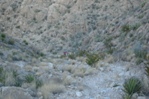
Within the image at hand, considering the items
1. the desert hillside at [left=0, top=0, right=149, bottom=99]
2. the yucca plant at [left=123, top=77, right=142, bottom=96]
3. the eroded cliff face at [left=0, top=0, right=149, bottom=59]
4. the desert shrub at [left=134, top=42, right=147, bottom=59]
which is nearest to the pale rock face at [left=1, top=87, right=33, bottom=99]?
the desert hillside at [left=0, top=0, right=149, bottom=99]

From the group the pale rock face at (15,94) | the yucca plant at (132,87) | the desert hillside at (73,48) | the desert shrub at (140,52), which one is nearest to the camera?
the pale rock face at (15,94)

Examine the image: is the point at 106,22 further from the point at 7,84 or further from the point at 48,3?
the point at 7,84

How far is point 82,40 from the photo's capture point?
31.3 meters

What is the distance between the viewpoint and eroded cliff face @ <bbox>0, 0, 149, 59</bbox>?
31608 mm

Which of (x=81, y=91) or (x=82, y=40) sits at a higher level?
(x=81, y=91)

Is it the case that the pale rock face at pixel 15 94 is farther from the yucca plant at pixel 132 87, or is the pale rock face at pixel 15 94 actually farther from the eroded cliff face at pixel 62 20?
the eroded cliff face at pixel 62 20

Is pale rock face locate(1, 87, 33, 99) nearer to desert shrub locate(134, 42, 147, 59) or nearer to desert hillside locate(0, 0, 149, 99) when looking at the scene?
desert hillside locate(0, 0, 149, 99)

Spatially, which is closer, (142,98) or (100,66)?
(142,98)

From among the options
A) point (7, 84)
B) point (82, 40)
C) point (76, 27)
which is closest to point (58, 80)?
point (7, 84)

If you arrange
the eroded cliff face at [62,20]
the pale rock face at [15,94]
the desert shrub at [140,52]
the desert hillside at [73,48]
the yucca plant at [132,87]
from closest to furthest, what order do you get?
the pale rock face at [15,94] → the yucca plant at [132,87] → the desert hillside at [73,48] → the desert shrub at [140,52] → the eroded cliff face at [62,20]

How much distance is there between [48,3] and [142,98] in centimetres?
3599

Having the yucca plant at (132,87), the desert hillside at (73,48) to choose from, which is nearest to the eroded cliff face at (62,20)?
the desert hillside at (73,48)

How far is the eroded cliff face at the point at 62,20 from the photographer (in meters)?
31.6

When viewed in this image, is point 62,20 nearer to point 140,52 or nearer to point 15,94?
point 140,52
